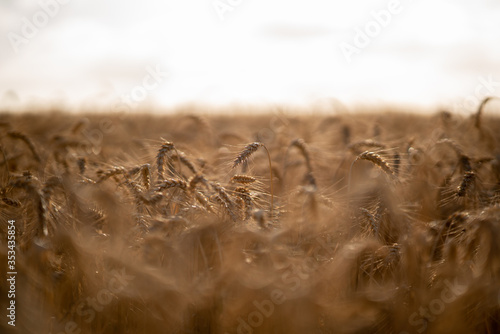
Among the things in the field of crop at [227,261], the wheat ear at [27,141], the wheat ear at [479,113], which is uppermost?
the wheat ear at [27,141]

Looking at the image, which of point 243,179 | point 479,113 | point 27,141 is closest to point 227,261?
point 243,179

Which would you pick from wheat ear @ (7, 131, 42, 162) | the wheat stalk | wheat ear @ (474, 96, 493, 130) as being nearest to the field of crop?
the wheat stalk

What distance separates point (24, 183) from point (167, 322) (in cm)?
115

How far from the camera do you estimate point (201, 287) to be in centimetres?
178

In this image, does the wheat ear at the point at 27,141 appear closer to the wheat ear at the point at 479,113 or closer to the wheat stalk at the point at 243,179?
the wheat stalk at the point at 243,179

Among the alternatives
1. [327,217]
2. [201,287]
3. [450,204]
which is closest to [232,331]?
[201,287]

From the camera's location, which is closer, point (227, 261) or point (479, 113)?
point (227, 261)

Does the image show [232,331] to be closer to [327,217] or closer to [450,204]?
[327,217]

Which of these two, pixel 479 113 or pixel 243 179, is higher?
pixel 479 113

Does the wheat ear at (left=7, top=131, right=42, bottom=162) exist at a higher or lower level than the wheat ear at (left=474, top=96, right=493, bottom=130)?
higher

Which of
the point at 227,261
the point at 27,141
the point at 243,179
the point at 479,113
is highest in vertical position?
the point at 27,141

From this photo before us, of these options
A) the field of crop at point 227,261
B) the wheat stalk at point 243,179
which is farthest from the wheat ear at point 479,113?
the wheat stalk at point 243,179

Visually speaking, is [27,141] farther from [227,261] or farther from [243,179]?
[227,261]

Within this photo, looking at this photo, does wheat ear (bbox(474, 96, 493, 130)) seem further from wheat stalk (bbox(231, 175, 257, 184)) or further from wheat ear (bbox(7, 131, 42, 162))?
wheat ear (bbox(7, 131, 42, 162))
